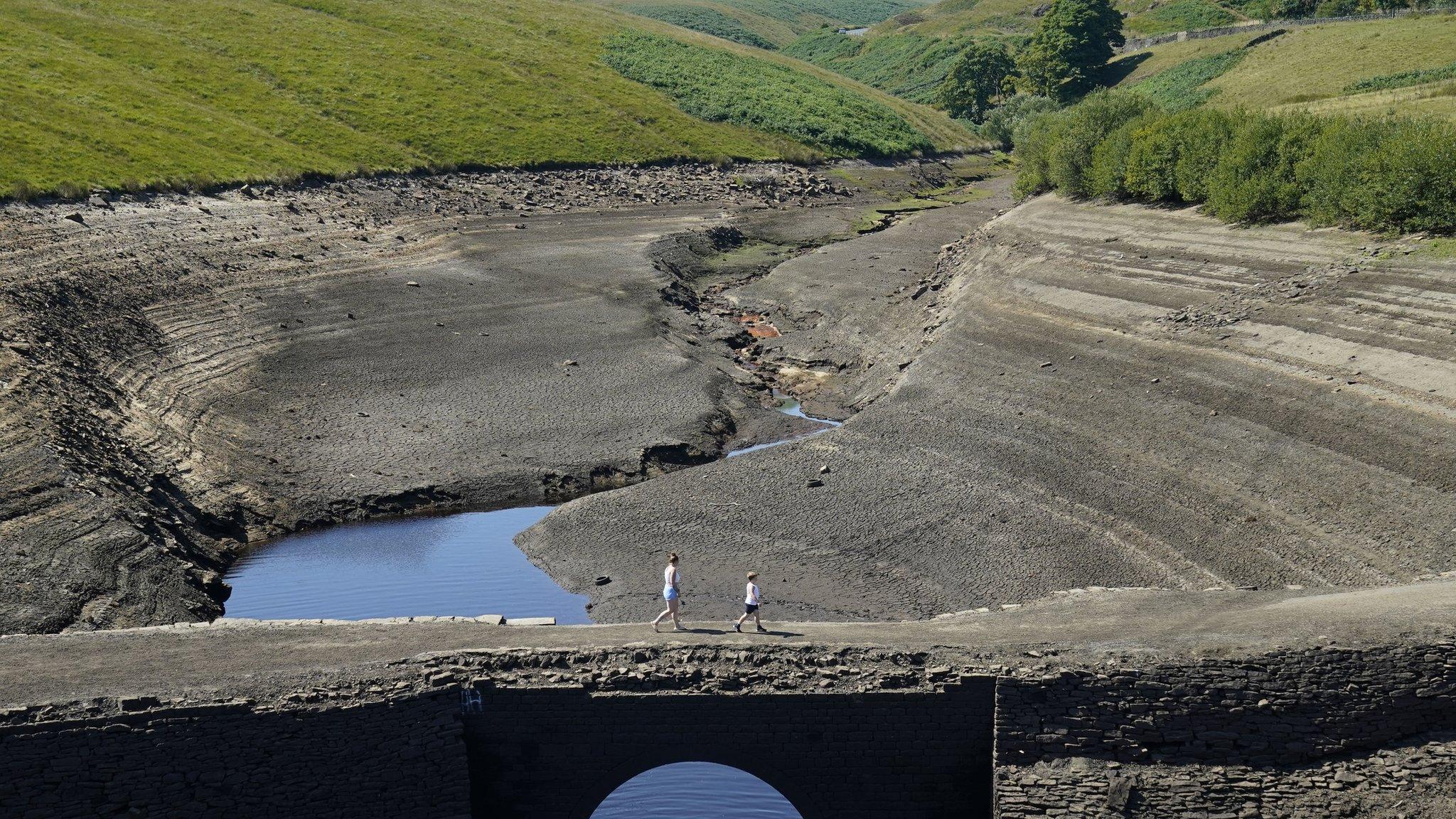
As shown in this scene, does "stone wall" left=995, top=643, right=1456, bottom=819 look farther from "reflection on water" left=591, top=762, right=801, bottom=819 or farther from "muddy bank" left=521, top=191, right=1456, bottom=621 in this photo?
"muddy bank" left=521, top=191, right=1456, bottom=621

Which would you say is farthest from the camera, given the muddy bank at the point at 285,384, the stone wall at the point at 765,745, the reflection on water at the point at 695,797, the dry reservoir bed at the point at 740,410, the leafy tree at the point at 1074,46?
the leafy tree at the point at 1074,46

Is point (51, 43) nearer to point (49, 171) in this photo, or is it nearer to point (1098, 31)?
point (49, 171)

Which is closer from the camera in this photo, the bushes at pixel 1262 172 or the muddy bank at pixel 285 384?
the muddy bank at pixel 285 384

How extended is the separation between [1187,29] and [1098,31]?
12307 millimetres

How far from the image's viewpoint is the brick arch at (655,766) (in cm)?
2081

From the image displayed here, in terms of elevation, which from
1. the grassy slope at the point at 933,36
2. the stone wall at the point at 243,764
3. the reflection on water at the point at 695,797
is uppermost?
the grassy slope at the point at 933,36

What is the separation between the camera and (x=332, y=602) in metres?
30.3

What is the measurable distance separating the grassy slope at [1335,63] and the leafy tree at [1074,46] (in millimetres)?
27062

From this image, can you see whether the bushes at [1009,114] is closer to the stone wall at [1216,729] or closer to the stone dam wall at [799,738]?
the stone wall at [1216,729]

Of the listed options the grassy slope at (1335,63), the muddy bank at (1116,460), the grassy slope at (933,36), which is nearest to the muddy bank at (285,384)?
the muddy bank at (1116,460)

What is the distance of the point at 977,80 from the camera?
135 meters

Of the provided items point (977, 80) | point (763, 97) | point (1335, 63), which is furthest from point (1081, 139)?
point (977, 80)


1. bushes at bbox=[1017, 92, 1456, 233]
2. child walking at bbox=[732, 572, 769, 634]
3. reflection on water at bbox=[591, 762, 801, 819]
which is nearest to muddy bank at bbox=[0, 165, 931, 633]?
reflection on water at bbox=[591, 762, 801, 819]

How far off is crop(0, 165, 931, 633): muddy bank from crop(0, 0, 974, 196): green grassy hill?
5.69 metres
